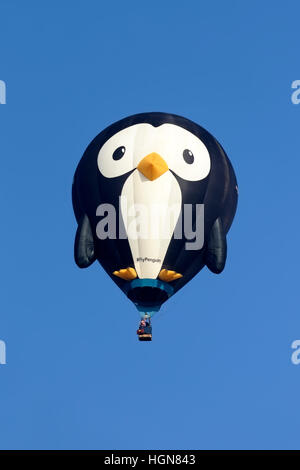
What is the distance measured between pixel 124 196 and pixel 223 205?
222cm

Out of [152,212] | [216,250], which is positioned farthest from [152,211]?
[216,250]

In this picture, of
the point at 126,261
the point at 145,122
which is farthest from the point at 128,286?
the point at 145,122

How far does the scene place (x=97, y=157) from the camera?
157ft

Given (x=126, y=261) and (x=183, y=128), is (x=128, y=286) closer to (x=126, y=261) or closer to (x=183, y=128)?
(x=126, y=261)

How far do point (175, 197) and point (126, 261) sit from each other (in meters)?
1.68

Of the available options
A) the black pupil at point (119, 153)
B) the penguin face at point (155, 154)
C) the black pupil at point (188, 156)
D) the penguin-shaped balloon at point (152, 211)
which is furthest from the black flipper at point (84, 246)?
the black pupil at point (188, 156)

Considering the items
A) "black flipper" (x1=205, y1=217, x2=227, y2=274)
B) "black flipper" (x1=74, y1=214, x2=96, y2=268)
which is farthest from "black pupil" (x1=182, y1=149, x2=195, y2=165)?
"black flipper" (x1=74, y1=214, x2=96, y2=268)

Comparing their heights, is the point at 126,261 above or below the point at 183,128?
below

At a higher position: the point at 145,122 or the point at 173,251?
the point at 145,122

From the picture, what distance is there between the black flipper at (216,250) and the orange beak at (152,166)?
1.66 meters

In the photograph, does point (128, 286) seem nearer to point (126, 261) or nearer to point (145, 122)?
point (126, 261)

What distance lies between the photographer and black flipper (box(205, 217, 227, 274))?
47.2 metres

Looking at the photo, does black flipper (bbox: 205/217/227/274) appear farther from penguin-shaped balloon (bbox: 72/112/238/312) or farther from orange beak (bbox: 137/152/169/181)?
orange beak (bbox: 137/152/169/181)

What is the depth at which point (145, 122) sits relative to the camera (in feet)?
158
